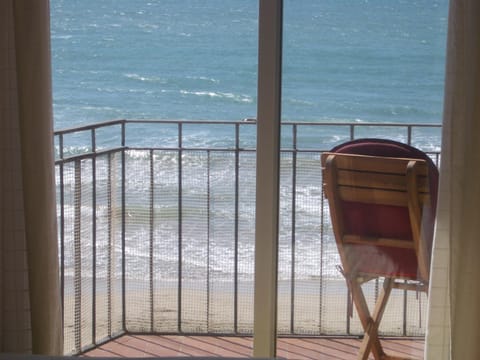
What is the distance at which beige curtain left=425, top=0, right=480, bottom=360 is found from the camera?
2.71 meters

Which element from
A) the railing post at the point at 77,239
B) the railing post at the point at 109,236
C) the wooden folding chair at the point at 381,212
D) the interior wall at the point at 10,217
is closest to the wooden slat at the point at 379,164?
the wooden folding chair at the point at 381,212

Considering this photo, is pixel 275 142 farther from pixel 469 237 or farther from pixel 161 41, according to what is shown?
pixel 469 237

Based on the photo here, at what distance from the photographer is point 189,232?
126 inches

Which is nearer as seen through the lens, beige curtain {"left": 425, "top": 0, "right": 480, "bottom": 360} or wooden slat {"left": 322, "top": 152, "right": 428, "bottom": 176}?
beige curtain {"left": 425, "top": 0, "right": 480, "bottom": 360}

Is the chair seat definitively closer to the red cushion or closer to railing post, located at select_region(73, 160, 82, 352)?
the red cushion

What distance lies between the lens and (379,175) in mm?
2941

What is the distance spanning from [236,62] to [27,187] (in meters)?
0.99

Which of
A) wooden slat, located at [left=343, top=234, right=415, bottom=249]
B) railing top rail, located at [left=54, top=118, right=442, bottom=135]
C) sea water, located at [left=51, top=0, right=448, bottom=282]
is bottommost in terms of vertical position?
wooden slat, located at [left=343, top=234, right=415, bottom=249]

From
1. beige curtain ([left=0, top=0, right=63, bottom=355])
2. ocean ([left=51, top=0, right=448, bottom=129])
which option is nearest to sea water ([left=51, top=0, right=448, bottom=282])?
ocean ([left=51, top=0, right=448, bottom=129])

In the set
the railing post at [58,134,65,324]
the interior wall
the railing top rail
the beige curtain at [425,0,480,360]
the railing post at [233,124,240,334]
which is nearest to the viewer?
the beige curtain at [425,0,480,360]

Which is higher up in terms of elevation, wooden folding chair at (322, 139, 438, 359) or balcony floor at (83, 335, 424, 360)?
wooden folding chair at (322, 139, 438, 359)

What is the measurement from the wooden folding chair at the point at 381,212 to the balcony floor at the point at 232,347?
0.55ft

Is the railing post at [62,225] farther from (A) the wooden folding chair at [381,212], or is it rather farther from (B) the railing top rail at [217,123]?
(A) the wooden folding chair at [381,212]

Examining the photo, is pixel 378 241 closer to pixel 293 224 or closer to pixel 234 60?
pixel 293 224
